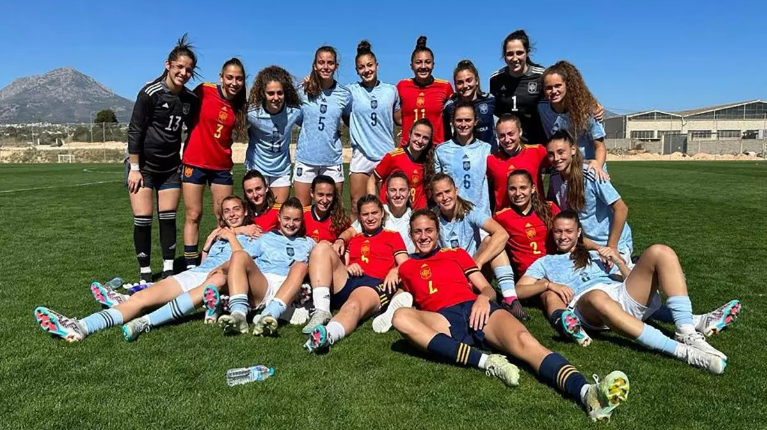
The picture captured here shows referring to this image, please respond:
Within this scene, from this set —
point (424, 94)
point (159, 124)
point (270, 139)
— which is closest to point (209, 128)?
point (159, 124)

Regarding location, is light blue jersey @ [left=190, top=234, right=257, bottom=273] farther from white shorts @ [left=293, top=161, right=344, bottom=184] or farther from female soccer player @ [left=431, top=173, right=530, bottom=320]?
female soccer player @ [left=431, top=173, right=530, bottom=320]

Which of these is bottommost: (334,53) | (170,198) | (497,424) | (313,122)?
(497,424)

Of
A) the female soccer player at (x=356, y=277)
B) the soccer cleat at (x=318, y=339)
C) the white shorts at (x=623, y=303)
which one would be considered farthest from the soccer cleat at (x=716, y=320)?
the soccer cleat at (x=318, y=339)

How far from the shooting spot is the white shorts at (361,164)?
618 cm

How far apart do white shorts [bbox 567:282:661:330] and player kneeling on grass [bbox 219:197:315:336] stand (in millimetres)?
2080

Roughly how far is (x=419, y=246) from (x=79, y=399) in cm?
238

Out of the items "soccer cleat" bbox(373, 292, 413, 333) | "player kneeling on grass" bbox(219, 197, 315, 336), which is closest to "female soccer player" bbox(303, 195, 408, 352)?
"soccer cleat" bbox(373, 292, 413, 333)

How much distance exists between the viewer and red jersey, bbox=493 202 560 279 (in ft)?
16.1

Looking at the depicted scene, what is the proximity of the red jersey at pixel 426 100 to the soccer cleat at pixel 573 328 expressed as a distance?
2.75m

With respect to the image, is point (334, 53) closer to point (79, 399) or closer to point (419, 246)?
point (419, 246)

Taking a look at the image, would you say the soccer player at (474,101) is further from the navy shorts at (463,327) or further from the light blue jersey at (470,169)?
the navy shorts at (463,327)

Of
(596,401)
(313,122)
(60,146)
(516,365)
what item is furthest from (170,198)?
(60,146)

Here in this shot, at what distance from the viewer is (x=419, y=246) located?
424cm

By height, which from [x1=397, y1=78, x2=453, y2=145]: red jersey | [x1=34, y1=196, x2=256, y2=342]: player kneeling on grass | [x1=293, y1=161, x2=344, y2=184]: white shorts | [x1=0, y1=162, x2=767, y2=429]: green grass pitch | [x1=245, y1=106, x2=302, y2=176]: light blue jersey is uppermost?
[x1=397, y1=78, x2=453, y2=145]: red jersey
